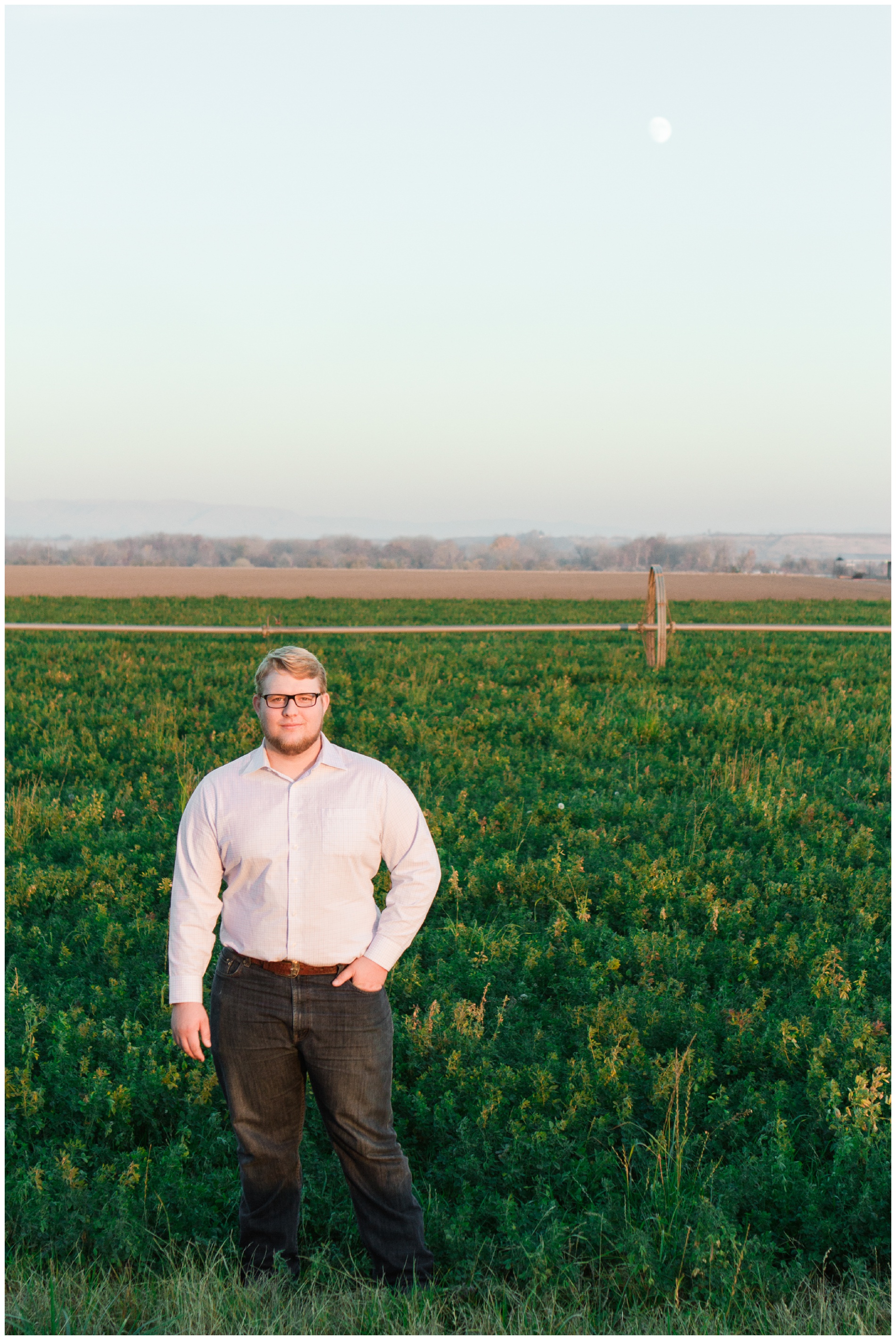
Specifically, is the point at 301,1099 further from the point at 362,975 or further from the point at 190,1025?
the point at 362,975

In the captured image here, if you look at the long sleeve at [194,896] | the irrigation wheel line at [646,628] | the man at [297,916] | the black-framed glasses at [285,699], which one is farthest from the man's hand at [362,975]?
the irrigation wheel line at [646,628]

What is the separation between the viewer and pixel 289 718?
3016mm

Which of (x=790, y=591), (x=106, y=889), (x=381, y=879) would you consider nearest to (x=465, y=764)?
(x=381, y=879)

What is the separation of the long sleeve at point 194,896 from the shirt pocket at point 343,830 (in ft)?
1.25

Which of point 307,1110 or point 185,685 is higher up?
point 185,685

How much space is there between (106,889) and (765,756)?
6512 mm

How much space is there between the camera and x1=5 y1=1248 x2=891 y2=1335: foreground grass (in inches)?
124

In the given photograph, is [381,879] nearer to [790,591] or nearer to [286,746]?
[286,746]

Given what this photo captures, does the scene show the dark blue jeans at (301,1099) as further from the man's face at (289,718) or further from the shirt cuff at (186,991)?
the man's face at (289,718)

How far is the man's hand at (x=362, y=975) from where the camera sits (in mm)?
3035

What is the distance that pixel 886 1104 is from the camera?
4.34 meters

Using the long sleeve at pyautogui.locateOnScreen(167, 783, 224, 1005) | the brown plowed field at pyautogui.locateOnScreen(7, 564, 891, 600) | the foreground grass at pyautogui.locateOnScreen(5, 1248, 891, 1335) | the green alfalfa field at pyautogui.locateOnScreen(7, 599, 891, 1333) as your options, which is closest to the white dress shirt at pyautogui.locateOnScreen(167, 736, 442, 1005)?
the long sleeve at pyautogui.locateOnScreen(167, 783, 224, 1005)

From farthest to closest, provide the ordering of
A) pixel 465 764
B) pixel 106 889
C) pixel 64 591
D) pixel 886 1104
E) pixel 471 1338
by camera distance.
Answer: pixel 64 591, pixel 465 764, pixel 106 889, pixel 886 1104, pixel 471 1338

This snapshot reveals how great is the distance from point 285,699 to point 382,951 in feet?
2.85
